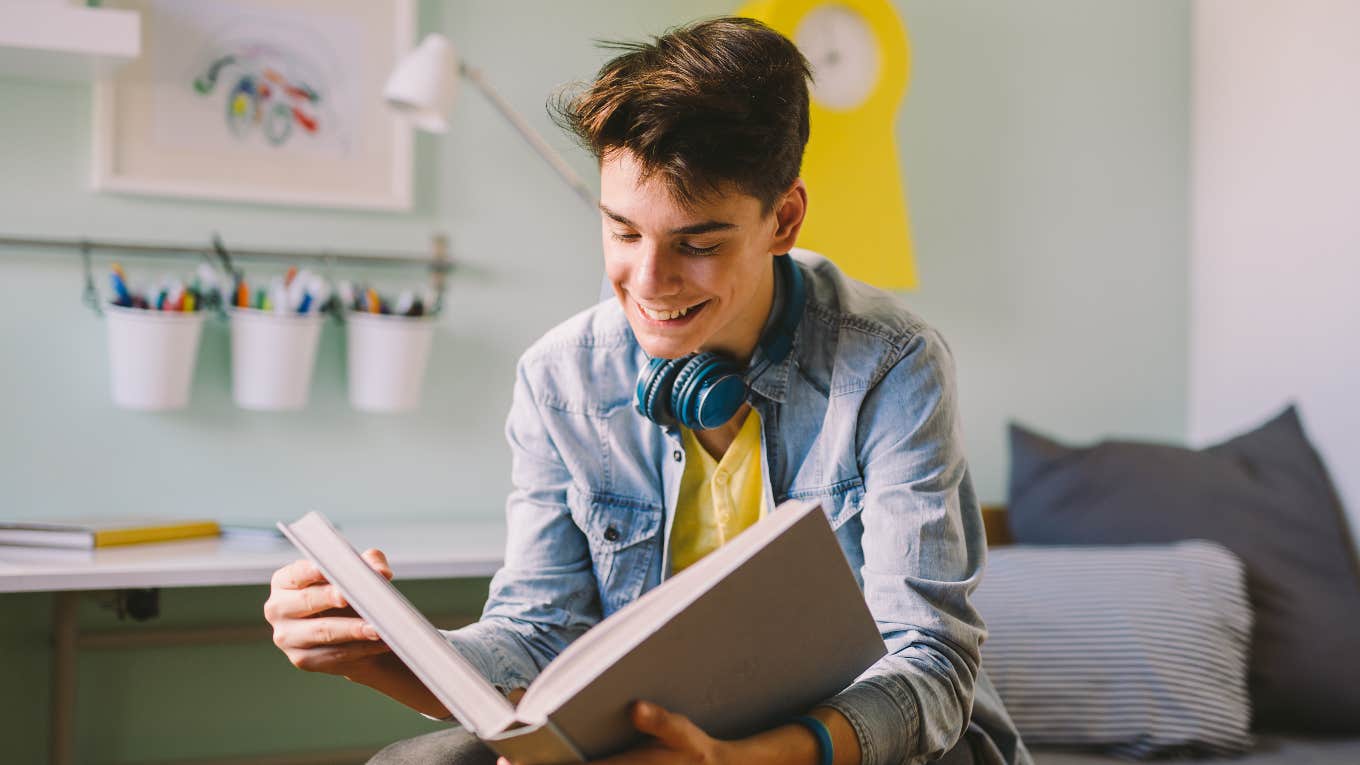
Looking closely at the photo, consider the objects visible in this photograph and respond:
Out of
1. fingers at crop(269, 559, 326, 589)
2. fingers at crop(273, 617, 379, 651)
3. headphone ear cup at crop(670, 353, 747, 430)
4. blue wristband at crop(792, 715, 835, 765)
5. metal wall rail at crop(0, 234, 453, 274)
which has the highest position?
metal wall rail at crop(0, 234, 453, 274)

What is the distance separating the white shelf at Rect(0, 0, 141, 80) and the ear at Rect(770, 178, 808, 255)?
1053 mm

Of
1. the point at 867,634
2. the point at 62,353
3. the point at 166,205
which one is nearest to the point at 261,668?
the point at 62,353

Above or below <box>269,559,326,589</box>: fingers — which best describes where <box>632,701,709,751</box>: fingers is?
below

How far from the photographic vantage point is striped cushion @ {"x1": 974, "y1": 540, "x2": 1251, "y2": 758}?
1.65 meters

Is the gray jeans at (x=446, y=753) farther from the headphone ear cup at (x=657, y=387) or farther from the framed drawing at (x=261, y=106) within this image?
the framed drawing at (x=261, y=106)

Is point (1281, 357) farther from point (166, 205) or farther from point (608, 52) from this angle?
point (166, 205)

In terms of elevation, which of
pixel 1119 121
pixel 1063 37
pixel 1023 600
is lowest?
pixel 1023 600

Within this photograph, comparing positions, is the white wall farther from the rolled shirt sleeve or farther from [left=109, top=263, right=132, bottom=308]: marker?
[left=109, top=263, right=132, bottom=308]: marker

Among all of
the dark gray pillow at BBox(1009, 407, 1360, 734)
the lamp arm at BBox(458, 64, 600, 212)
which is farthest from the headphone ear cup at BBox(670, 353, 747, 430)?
the dark gray pillow at BBox(1009, 407, 1360, 734)

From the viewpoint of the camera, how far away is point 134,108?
1.83 meters

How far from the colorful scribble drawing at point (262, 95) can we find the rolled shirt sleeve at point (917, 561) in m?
1.23

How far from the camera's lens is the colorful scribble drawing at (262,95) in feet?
6.20

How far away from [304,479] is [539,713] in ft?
4.54

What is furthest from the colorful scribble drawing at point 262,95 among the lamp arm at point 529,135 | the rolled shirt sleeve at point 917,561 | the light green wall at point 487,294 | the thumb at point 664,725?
the thumb at point 664,725
